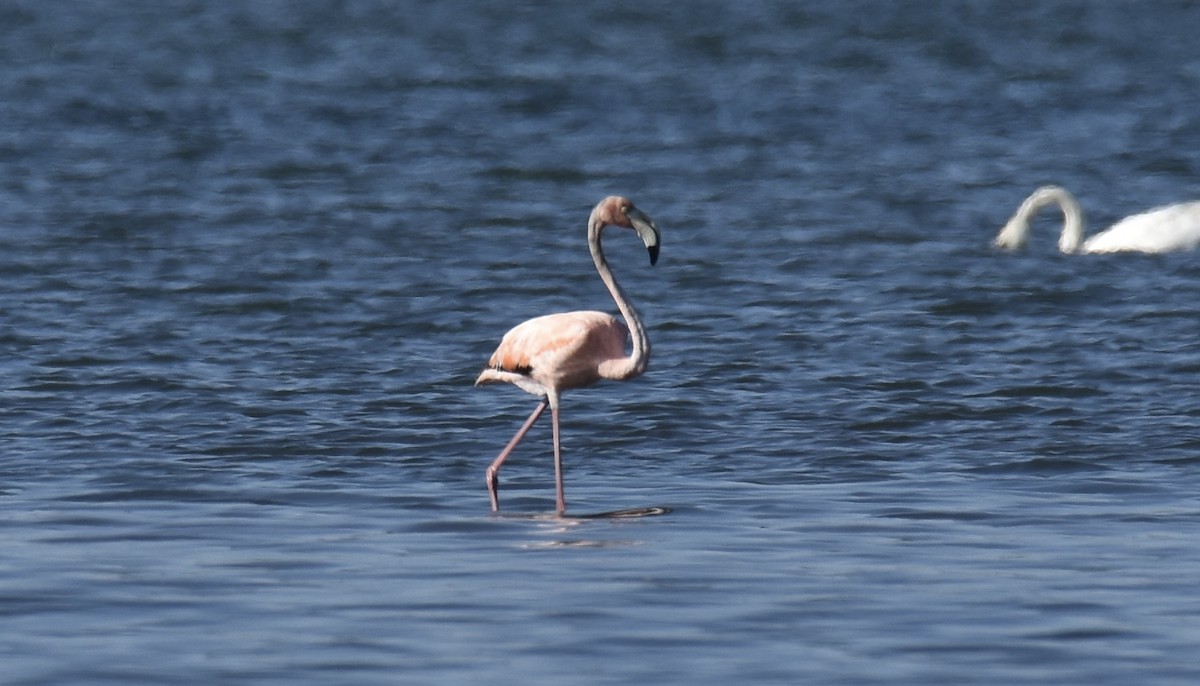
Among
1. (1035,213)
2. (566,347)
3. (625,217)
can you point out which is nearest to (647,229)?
(625,217)

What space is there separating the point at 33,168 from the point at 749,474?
1290 centimetres

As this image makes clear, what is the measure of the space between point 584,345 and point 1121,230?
8073 millimetres

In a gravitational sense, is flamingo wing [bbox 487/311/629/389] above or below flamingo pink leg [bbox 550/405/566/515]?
above

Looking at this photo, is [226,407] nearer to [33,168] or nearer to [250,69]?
[33,168]

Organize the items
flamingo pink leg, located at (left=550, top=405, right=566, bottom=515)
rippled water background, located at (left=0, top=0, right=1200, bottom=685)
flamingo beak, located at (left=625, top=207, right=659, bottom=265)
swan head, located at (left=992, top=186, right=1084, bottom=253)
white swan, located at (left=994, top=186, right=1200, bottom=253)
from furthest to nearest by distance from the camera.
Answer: swan head, located at (left=992, top=186, right=1084, bottom=253) < white swan, located at (left=994, top=186, right=1200, bottom=253) < flamingo beak, located at (left=625, top=207, right=659, bottom=265) < flamingo pink leg, located at (left=550, top=405, right=566, bottom=515) < rippled water background, located at (left=0, top=0, right=1200, bottom=685)

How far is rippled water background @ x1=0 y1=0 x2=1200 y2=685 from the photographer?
6.98 m

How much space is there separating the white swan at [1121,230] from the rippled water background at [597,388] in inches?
11.2

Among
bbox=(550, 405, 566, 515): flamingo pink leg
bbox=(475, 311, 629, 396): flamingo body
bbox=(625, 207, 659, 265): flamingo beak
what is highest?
bbox=(625, 207, 659, 265): flamingo beak

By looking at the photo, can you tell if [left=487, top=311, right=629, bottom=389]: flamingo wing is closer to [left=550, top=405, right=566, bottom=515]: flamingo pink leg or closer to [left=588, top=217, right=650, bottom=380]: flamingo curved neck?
[left=588, top=217, right=650, bottom=380]: flamingo curved neck

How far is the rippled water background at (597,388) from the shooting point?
698 centimetres

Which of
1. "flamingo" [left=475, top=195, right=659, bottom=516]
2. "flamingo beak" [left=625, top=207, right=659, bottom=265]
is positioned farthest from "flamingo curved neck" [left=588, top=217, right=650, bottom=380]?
"flamingo beak" [left=625, top=207, right=659, bottom=265]

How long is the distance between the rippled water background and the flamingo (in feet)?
1.37

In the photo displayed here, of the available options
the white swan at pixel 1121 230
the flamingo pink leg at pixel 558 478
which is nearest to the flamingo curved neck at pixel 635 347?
the flamingo pink leg at pixel 558 478

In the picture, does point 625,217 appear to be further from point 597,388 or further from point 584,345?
point 597,388
